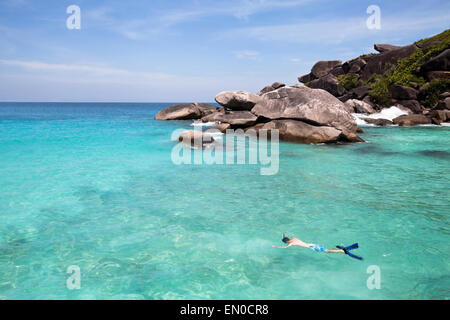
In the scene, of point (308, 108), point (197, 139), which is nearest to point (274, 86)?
point (308, 108)

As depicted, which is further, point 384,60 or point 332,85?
point 384,60

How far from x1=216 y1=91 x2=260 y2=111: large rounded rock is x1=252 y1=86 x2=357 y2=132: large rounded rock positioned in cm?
327

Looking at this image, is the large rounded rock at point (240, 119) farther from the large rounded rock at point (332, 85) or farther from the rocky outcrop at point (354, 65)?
the rocky outcrop at point (354, 65)

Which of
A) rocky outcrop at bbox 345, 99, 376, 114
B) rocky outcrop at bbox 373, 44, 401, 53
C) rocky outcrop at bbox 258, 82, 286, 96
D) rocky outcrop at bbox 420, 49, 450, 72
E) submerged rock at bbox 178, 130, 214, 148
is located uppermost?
rocky outcrop at bbox 373, 44, 401, 53

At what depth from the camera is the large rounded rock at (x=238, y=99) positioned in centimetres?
2144

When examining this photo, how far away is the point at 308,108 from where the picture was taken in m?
16.0

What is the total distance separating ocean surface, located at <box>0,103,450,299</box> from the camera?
3668mm

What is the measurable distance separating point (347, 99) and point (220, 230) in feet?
132

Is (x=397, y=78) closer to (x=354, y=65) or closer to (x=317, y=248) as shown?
(x=354, y=65)

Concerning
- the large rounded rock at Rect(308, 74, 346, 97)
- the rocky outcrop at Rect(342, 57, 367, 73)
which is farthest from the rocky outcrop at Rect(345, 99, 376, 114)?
the rocky outcrop at Rect(342, 57, 367, 73)

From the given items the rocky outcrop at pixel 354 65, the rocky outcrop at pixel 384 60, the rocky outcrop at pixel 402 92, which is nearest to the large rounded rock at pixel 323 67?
the rocky outcrop at pixel 354 65

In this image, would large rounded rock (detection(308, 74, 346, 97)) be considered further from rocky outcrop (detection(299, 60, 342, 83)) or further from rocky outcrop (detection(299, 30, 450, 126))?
rocky outcrop (detection(299, 60, 342, 83))

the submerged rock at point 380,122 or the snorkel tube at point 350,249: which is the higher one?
the submerged rock at point 380,122

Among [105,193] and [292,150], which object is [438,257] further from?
[292,150]
